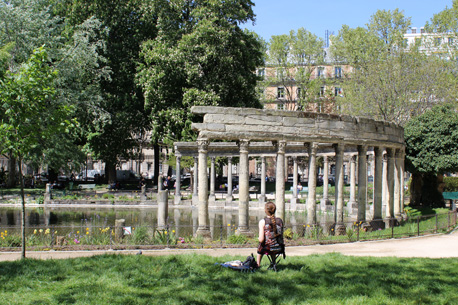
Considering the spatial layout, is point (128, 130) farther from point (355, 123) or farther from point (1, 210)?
point (355, 123)

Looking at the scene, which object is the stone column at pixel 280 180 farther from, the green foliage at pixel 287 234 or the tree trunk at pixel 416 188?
the tree trunk at pixel 416 188

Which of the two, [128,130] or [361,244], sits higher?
[128,130]

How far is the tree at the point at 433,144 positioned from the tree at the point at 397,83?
23.7ft

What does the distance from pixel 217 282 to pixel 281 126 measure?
11.1 meters

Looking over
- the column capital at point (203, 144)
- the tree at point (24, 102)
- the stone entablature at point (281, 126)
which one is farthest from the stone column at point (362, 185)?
the tree at point (24, 102)

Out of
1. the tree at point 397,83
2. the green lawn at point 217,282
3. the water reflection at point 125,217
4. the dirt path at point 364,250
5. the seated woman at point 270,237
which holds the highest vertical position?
the tree at point 397,83

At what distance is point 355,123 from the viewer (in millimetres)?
23172

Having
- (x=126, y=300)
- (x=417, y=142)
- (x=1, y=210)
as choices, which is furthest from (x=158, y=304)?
(x=1, y=210)

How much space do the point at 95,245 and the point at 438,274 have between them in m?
11.7

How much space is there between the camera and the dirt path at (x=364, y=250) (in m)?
15.5

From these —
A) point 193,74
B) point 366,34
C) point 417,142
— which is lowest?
point 417,142

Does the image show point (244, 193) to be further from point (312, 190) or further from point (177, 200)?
point (177, 200)

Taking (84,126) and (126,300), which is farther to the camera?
(84,126)

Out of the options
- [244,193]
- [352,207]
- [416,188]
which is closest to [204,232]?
[244,193]
